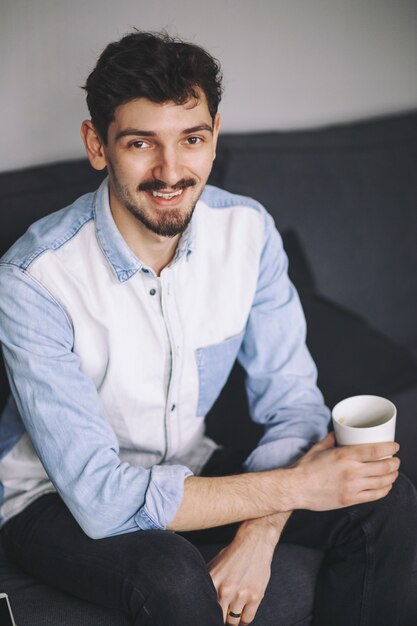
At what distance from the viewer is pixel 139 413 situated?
1509 millimetres

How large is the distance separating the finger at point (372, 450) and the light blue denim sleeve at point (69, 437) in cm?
31

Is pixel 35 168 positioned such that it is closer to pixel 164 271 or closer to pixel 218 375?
pixel 164 271

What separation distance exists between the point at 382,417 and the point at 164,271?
50 cm

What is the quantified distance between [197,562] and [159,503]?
0.12 m

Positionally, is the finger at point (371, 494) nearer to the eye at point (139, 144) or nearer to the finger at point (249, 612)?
the finger at point (249, 612)

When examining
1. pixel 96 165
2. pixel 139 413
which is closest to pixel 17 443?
pixel 139 413

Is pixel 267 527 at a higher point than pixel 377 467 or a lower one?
lower

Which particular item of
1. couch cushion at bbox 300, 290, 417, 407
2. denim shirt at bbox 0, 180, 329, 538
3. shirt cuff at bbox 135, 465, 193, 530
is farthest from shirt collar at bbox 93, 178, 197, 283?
couch cushion at bbox 300, 290, 417, 407

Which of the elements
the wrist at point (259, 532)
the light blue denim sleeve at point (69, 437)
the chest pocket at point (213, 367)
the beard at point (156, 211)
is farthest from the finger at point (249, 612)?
the beard at point (156, 211)

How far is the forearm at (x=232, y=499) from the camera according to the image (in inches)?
52.4

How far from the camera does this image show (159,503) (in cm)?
131

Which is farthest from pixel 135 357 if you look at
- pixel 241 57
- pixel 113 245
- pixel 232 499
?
pixel 241 57

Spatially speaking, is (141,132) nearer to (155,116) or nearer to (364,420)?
(155,116)

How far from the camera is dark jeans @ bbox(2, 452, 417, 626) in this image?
1223 mm
